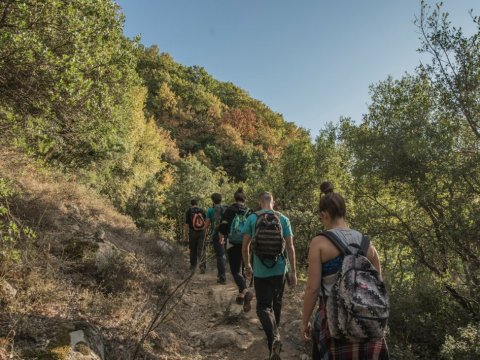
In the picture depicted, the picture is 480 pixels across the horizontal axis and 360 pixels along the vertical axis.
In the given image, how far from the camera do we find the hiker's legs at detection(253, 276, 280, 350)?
4582 mm

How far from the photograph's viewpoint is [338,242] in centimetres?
289

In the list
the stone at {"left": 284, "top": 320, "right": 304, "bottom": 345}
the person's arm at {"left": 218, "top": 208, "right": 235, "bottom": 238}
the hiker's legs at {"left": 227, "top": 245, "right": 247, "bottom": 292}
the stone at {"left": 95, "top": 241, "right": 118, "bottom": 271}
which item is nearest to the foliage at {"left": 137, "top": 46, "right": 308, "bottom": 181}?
the person's arm at {"left": 218, "top": 208, "right": 235, "bottom": 238}

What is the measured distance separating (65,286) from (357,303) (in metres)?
4.47

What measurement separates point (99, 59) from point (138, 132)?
15124 mm

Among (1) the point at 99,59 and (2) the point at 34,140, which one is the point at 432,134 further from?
(2) the point at 34,140

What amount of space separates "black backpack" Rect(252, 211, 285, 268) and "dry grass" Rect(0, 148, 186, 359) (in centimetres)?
200

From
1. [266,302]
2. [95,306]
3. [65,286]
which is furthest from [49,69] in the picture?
[266,302]

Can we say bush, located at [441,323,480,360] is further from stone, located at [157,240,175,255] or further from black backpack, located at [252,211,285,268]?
stone, located at [157,240,175,255]

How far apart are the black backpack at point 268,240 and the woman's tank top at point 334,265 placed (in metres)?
1.63

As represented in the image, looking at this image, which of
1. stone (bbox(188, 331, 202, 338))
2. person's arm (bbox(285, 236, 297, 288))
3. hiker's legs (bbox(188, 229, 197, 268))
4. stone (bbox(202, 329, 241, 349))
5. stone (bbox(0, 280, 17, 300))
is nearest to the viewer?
stone (bbox(0, 280, 17, 300))

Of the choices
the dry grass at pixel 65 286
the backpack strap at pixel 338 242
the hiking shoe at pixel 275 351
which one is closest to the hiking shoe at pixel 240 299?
the dry grass at pixel 65 286

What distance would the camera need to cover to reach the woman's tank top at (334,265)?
2877 mm

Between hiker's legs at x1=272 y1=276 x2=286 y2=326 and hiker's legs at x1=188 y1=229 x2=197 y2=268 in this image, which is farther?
hiker's legs at x1=188 y1=229 x2=197 y2=268

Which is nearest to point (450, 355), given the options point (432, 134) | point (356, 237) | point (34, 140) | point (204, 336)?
point (356, 237)
